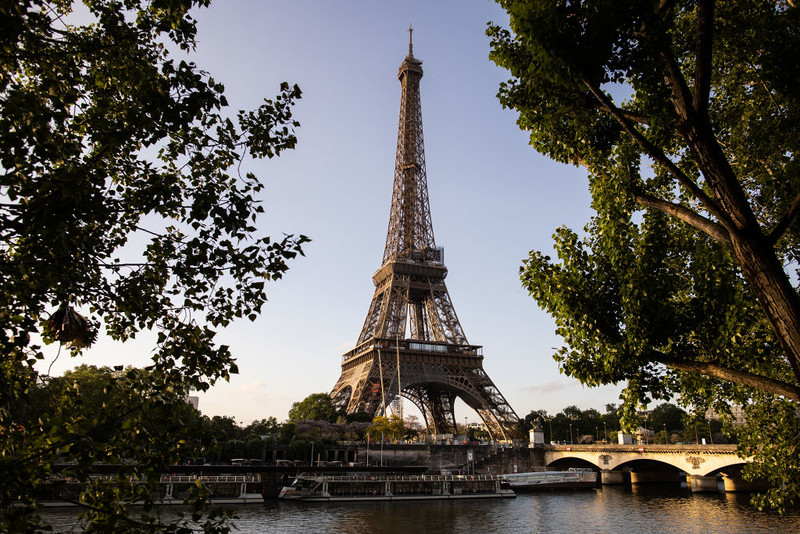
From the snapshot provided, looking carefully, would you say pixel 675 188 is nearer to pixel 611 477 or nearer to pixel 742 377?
pixel 742 377

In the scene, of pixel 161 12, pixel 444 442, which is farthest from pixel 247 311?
pixel 444 442

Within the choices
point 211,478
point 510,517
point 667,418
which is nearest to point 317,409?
point 211,478

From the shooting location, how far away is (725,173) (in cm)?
597

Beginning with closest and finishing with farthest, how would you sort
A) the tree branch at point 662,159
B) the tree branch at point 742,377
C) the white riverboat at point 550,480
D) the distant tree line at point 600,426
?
the tree branch at point 662,159 < the tree branch at point 742,377 < the white riverboat at point 550,480 < the distant tree line at point 600,426

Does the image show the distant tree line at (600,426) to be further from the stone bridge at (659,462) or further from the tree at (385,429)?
the tree at (385,429)

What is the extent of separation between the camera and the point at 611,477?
230 feet

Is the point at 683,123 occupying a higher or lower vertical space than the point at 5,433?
higher

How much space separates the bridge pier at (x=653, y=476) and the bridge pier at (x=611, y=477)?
1.51 metres

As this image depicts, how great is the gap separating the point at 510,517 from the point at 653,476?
44700 millimetres

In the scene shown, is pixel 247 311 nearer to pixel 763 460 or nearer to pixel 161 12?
pixel 161 12

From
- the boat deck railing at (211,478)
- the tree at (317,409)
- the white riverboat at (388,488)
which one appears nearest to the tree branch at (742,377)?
the boat deck railing at (211,478)

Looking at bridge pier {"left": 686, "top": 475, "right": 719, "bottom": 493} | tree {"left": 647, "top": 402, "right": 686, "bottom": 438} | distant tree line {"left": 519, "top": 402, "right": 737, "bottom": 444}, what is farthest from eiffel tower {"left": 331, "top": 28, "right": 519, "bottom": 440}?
tree {"left": 647, "top": 402, "right": 686, "bottom": 438}

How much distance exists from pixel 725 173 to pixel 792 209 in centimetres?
83

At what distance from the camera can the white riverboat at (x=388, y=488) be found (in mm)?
44688
